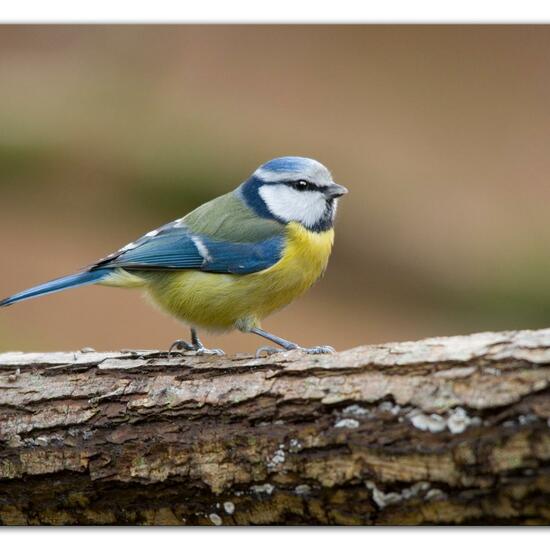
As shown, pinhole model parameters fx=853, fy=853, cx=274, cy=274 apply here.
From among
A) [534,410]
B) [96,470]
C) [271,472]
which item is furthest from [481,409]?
[96,470]

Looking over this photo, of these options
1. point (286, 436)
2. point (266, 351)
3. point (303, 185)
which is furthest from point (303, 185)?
point (286, 436)

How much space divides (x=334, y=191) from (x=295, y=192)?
95mm

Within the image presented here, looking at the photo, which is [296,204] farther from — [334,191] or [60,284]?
[60,284]

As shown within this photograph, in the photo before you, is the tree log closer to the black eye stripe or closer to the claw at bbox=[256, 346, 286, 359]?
the claw at bbox=[256, 346, 286, 359]

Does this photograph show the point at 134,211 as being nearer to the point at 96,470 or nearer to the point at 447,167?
the point at 447,167

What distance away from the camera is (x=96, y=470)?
156 cm

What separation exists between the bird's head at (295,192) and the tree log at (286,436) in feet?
1.55

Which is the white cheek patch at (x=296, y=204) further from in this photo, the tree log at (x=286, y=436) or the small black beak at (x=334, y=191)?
the tree log at (x=286, y=436)

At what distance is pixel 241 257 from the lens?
6.31ft

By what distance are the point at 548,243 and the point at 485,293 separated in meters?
0.30

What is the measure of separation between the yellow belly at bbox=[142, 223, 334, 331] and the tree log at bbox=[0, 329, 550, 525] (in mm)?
198

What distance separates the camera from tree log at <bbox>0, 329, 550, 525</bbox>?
1.28m

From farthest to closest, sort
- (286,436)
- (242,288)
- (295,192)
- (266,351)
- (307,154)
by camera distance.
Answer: (307,154) < (295,192) < (242,288) < (266,351) < (286,436)

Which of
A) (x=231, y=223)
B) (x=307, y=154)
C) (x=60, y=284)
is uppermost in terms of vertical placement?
(x=307, y=154)
